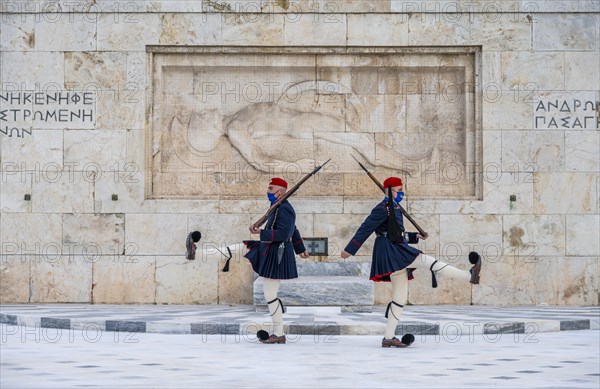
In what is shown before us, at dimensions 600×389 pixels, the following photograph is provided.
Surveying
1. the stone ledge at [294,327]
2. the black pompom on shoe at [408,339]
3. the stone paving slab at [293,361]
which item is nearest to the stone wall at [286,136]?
the stone ledge at [294,327]

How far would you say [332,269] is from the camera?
15.9m

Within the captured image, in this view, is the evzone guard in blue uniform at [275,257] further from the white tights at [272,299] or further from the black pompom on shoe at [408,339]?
the black pompom on shoe at [408,339]

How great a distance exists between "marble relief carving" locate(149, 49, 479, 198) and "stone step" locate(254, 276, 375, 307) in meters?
2.46

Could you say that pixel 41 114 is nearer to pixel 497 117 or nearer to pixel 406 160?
pixel 406 160

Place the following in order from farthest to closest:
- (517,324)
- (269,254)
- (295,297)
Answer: (295,297) < (517,324) < (269,254)

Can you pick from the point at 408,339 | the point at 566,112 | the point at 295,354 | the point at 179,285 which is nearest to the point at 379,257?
the point at 408,339

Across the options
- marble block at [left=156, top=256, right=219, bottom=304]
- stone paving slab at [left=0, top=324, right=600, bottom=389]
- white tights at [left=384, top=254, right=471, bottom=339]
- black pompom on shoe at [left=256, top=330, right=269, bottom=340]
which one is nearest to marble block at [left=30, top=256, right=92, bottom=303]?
marble block at [left=156, top=256, right=219, bottom=304]

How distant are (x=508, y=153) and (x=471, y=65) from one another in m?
1.42

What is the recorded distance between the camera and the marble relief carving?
16.6 m

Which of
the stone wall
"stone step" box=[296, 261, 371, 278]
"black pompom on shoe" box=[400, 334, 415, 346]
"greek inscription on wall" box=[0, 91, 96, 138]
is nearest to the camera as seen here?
"black pompom on shoe" box=[400, 334, 415, 346]

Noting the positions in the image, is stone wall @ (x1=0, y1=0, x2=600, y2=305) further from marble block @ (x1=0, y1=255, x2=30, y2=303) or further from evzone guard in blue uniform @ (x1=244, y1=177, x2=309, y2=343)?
evzone guard in blue uniform @ (x1=244, y1=177, x2=309, y2=343)

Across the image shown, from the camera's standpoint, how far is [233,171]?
16.6 meters

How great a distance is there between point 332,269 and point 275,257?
473cm

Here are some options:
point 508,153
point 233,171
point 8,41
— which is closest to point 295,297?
point 233,171
